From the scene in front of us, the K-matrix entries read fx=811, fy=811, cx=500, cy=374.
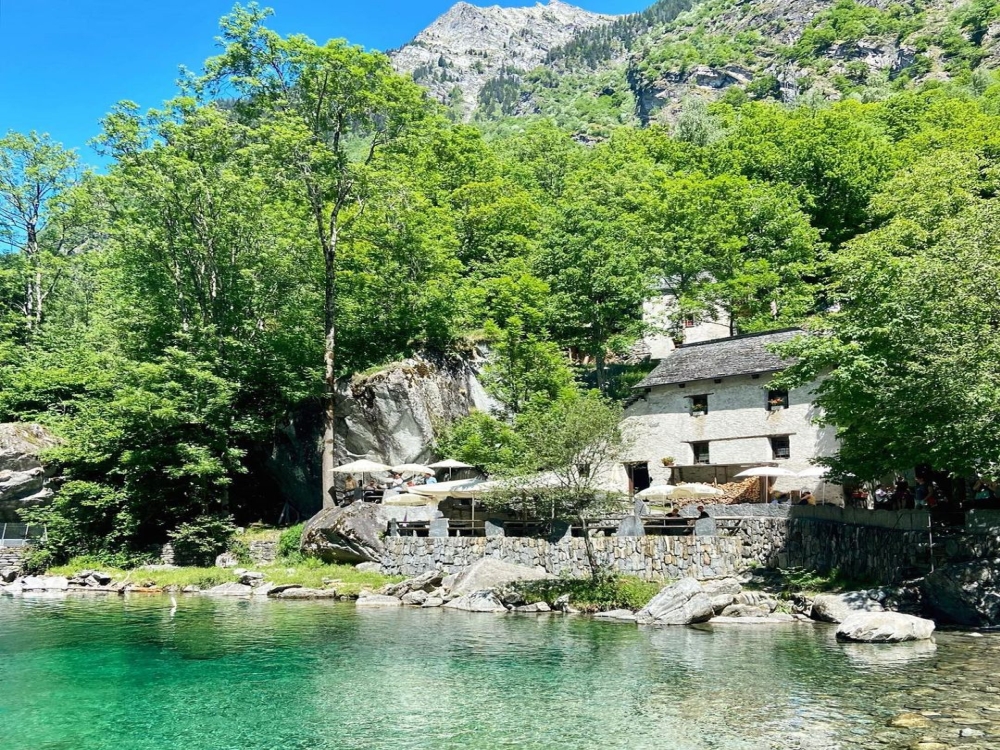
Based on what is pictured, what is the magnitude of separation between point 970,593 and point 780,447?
62.2 ft

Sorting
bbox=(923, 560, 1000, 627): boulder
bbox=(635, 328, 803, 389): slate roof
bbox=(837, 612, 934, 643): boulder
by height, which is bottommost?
bbox=(837, 612, 934, 643): boulder

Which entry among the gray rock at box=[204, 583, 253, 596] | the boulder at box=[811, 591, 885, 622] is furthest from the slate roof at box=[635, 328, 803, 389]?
the gray rock at box=[204, 583, 253, 596]

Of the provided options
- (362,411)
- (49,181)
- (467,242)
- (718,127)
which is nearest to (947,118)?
(718,127)

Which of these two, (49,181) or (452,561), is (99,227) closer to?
(49,181)

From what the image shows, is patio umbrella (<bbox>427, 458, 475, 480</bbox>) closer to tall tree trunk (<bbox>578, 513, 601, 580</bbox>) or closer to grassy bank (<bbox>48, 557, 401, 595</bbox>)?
grassy bank (<bbox>48, 557, 401, 595</bbox>)

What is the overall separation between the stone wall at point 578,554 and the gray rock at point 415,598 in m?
3.21

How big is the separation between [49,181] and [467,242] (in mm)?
27026

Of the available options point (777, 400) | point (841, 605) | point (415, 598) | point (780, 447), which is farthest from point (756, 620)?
point (777, 400)

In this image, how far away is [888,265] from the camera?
2578cm

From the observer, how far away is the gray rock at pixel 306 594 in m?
30.8

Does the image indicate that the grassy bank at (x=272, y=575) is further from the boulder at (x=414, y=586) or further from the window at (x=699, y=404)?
the window at (x=699, y=404)

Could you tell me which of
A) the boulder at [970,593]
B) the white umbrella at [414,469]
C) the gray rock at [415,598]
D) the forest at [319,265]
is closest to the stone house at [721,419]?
the forest at [319,265]

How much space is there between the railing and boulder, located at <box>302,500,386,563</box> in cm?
1421

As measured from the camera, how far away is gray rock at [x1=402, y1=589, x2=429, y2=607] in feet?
95.2
